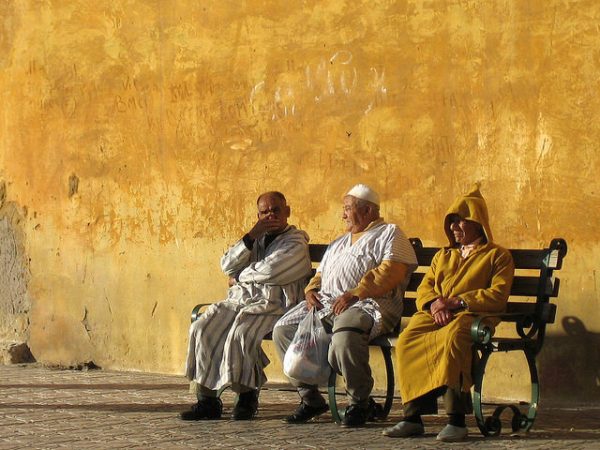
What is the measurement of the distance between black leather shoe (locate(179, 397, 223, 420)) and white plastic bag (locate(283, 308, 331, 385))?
0.56 m

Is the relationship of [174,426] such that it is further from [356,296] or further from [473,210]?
[473,210]

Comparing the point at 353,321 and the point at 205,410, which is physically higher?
the point at 353,321

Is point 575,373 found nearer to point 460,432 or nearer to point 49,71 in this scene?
point 460,432

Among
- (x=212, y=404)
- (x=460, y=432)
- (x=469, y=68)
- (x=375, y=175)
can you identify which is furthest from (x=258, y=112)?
(x=460, y=432)

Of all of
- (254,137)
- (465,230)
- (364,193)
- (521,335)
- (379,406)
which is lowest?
(379,406)

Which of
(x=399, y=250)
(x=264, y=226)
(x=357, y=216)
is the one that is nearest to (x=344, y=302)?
(x=399, y=250)

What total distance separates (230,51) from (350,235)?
2357 millimetres

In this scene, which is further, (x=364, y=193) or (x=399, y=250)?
(x=364, y=193)

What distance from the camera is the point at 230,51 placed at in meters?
9.41

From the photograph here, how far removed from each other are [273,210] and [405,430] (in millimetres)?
1722

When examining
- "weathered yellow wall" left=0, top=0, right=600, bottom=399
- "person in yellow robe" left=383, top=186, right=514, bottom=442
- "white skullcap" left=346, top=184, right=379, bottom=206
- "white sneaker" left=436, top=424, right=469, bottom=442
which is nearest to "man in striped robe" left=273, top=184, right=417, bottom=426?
"white skullcap" left=346, top=184, right=379, bottom=206

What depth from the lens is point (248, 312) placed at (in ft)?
25.4

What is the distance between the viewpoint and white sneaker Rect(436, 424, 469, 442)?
658 cm

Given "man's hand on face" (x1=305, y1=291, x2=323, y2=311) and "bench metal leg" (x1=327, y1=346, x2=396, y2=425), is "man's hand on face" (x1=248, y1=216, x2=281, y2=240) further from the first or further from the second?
"bench metal leg" (x1=327, y1=346, x2=396, y2=425)
